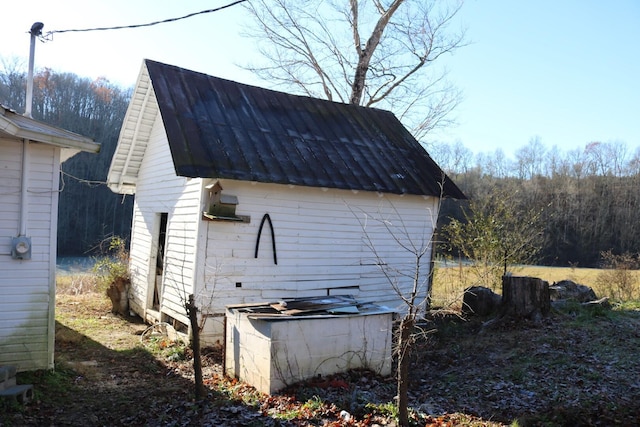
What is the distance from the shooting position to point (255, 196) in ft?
30.6

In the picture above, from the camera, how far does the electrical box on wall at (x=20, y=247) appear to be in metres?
6.65

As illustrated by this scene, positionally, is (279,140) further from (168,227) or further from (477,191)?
(477,191)

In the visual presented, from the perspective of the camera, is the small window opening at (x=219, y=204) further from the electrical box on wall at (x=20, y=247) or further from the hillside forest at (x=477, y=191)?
the hillside forest at (x=477, y=191)

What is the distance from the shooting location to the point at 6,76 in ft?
109

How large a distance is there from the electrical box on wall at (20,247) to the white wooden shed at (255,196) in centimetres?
238

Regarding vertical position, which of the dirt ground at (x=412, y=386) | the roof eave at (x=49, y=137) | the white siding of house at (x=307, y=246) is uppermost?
the roof eave at (x=49, y=137)

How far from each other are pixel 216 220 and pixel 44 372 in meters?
3.54

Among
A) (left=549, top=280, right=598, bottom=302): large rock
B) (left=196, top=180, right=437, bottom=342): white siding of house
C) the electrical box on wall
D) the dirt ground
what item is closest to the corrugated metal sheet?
(left=196, top=180, right=437, bottom=342): white siding of house

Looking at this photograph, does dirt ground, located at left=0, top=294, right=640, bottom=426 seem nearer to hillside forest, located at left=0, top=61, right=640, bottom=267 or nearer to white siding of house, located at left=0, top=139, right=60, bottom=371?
white siding of house, located at left=0, top=139, right=60, bottom=371

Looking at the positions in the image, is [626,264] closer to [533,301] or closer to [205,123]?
[533,301]

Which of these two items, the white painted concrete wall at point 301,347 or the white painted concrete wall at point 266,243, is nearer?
the white painted concrete wall at point 301,347

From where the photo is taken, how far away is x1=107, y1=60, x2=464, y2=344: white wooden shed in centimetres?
891

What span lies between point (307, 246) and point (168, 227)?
3097mm

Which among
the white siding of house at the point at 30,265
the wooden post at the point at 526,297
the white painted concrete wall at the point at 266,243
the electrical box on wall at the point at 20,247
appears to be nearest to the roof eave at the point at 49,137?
the white siding of house at the point at 30,265
